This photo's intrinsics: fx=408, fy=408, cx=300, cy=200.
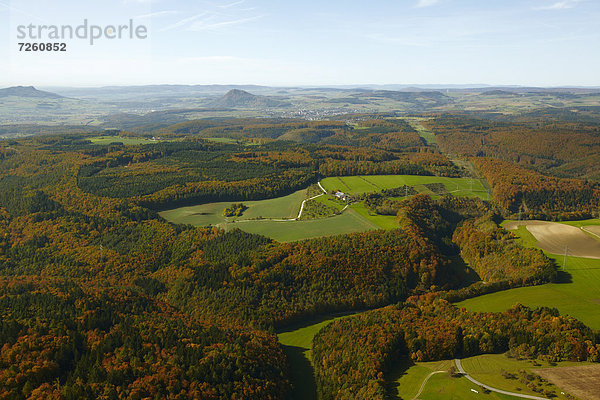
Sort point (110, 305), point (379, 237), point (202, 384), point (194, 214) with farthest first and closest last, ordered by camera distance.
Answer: point (194, 214)
point (379, 237)
point (110, 305)
point (202, 384)

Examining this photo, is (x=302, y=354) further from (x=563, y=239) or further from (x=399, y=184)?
(x=399, y=184)

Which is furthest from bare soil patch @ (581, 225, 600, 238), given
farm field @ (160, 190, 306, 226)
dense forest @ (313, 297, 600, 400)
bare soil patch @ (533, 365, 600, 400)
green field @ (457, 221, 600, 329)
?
farm field @ (160, 190, 306, 226)

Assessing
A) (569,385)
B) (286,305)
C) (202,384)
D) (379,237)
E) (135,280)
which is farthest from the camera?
(379,237)

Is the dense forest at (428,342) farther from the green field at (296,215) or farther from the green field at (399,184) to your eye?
the green field at (399,184)

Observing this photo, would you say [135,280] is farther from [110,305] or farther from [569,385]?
[569,385]

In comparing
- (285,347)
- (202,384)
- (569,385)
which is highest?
(569,385)

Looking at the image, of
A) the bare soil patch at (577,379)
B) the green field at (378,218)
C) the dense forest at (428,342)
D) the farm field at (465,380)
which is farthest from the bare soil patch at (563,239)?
the farm field at (465,380)

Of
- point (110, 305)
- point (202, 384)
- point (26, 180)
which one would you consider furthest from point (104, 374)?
point (26, 180)

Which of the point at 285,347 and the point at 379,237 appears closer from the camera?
the point at 285,347
